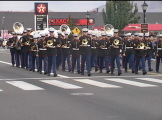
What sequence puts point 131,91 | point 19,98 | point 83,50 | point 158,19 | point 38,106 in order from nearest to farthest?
point 38,106, point 19,98, point 131,91, point 83,50, point 158,19

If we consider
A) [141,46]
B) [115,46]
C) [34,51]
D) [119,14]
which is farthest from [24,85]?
[119,14]

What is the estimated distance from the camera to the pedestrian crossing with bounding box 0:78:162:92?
16.2 metres

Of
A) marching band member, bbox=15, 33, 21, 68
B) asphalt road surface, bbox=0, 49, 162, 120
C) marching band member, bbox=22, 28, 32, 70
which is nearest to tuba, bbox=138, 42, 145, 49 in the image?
asphalt road surface, bbox=0, 49, 162, 120

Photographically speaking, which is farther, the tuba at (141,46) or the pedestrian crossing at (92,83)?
the tuba at (141,46)

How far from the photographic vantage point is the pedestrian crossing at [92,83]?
16.2m

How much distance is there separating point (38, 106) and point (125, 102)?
226 centimetres

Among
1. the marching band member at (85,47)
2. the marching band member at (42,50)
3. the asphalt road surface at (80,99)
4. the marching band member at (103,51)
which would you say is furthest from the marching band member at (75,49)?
the asphalt road surface at (80,99)

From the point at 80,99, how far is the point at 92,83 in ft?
14.3

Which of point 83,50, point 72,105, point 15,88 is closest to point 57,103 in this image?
point 72,105

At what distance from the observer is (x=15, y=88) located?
15.6 metres

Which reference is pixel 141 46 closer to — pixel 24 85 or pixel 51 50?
pixel 51 50

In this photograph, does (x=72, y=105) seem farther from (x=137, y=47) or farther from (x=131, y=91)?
(x=137, y=47)

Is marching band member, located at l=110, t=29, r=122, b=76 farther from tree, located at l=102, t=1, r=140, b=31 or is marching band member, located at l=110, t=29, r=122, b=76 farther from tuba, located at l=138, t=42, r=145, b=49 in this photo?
tree, located at l=102, t=1, r=140, b=31

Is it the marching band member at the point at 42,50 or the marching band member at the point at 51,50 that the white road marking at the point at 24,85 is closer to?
the marching band member at the point at 51,50
